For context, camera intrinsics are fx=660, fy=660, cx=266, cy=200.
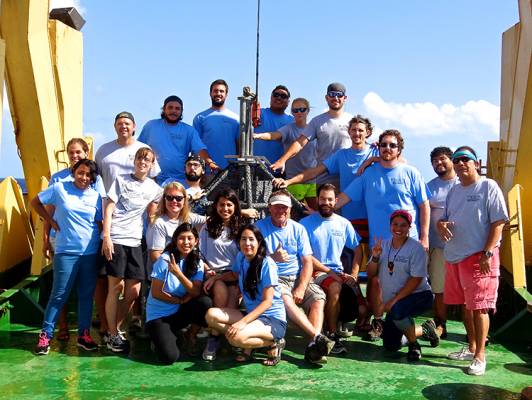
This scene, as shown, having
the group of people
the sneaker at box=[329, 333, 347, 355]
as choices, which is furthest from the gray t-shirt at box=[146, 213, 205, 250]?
the sneaker at box=[329, 333, 347, 355]

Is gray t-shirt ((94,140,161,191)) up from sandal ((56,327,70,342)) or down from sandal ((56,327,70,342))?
up

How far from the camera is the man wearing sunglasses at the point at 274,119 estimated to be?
731 cm

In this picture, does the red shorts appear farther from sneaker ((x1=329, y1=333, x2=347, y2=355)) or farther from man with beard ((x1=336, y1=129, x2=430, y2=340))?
sneaker ((x1=329, y1=333, x2=347, y2=355))

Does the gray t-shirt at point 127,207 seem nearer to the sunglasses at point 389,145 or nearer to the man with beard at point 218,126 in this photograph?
the man with beard at point 218,126

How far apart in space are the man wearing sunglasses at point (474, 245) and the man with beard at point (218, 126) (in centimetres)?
275

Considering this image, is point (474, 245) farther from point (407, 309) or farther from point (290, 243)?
point (290, 243)

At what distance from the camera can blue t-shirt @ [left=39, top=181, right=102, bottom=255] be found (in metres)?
5.15

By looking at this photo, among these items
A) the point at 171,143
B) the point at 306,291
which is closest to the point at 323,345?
the point at 306,291

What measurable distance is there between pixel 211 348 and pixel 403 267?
64.2 inches

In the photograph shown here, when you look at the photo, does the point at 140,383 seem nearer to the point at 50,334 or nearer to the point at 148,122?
the point at 50,334

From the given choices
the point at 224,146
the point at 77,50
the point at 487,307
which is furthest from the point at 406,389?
the point at 77,50

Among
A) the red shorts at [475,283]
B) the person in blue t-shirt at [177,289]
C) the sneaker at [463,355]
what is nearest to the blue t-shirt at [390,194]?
the red shorts at [475,283]

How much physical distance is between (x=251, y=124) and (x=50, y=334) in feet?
8.62

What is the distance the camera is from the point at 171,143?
21.0 feet
